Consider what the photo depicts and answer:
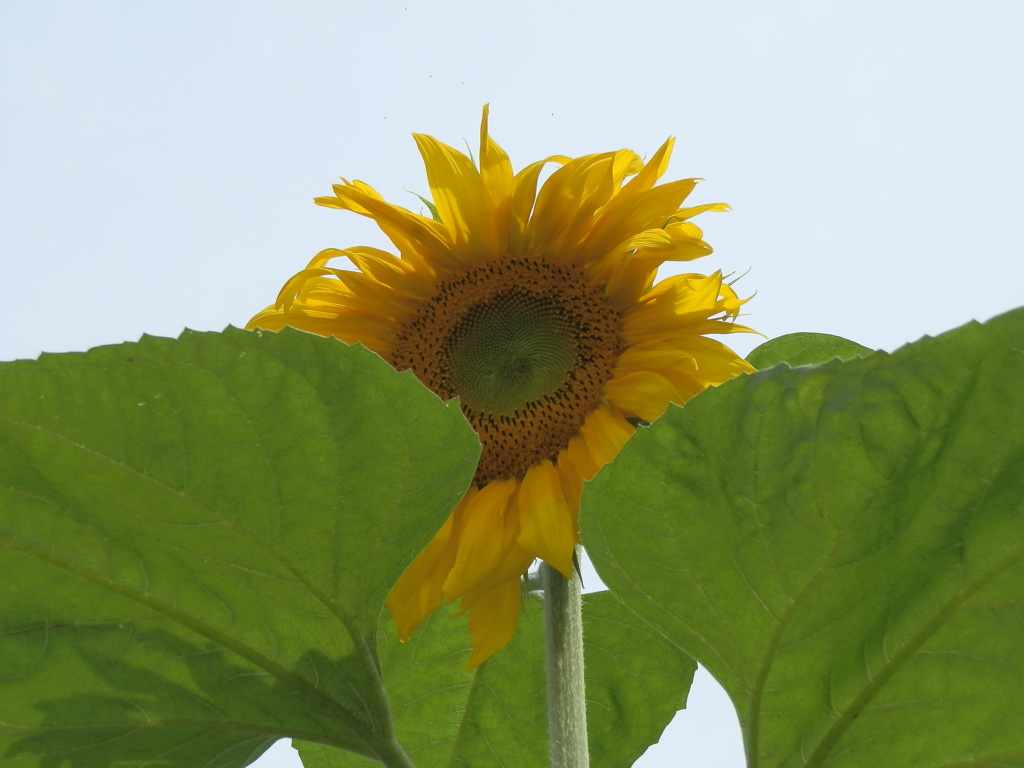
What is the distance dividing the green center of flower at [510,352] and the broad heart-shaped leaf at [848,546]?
1.88 feet

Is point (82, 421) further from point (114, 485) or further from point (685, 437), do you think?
point (685, 437)

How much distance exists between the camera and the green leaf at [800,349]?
1151 millimetres

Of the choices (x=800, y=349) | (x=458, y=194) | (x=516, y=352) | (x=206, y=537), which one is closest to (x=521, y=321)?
(x=516, y=352)

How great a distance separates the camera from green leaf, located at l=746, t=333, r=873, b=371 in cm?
115

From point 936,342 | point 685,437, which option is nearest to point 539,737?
point 685,437

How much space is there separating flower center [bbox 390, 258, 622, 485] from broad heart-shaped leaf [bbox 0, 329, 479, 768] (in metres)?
0.41

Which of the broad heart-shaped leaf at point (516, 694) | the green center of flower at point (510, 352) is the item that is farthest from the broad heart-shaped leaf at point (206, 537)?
the green center of flower at point (510, 352)

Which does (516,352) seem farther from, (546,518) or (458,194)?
(546,518)

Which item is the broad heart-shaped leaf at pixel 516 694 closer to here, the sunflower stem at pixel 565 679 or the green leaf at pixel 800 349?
the sunflower stem at pixel 565 679

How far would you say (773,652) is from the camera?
0.77 m

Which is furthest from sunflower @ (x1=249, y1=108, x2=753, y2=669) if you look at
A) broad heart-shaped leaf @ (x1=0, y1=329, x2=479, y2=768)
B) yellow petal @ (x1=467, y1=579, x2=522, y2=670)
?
broad heart-shaped leaf @ (x1=0, y1=329, x2=479, y2=768)

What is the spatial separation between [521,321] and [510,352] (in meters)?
0.04

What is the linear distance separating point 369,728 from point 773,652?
1.05 feet

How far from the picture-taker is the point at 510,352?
1419 millimetres
